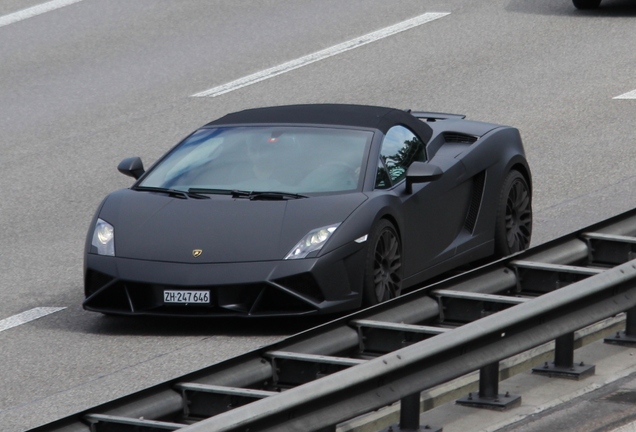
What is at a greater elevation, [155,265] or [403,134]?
[403,134]

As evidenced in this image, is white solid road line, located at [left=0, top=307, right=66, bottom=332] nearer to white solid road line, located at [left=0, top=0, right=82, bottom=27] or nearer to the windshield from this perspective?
the windshield

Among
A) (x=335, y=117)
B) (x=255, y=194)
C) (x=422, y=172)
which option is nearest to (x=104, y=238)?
(x=255, y=194)

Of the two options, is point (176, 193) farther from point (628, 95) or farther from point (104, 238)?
point (628, 95)

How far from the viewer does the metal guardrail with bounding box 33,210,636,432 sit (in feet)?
17.8

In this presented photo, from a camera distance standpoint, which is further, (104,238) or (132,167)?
(132,167)

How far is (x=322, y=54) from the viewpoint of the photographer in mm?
18688

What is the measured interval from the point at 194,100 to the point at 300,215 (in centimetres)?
841

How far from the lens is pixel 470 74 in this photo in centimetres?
1744

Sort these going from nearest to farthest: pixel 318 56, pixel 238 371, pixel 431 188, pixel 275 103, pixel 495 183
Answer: pixel 238 371 < pixel 431 188 < pixel 495 183 < pixel 275 103 < pixel 318 56

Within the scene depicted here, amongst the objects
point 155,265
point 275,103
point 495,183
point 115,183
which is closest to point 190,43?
point 275,103

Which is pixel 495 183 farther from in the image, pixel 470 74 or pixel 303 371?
pixel 470 74

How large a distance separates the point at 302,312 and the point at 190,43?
11.5 metres

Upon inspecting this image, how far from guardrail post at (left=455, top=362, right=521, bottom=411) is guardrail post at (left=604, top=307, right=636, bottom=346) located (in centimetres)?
127

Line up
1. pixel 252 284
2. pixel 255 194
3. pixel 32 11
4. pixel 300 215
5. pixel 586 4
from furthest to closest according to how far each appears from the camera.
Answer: pixel 32 11 < pixel 586 4 < pixel 255 194 < pixel 300 215 < pixel 252 284
